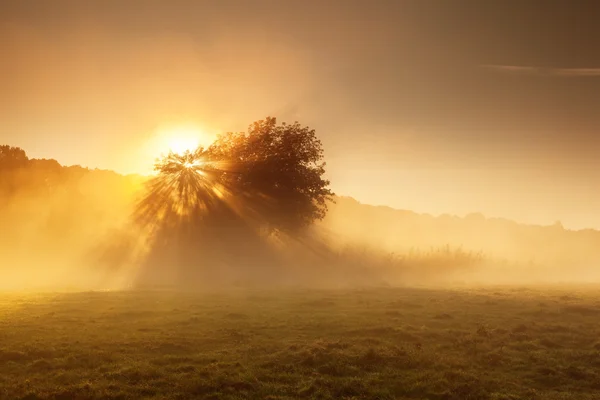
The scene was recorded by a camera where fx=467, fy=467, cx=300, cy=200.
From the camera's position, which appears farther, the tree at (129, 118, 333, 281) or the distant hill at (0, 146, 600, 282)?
the distant hill at (0, 146, 600, 282)

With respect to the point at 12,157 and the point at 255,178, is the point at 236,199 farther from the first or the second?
the point at 12,157

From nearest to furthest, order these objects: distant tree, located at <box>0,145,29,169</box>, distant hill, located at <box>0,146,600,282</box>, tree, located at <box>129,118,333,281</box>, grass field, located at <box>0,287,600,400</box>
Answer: grass field, located at <box>0,287,600,400</box> → tree, located at <box>129,118,333,281</box> → distant hill, located at <box>0,146,600,282</box> → distant tree, located at <box>0,145,29,169</box>

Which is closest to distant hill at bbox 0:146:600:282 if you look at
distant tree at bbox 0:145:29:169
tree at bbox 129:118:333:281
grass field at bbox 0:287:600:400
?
distant tree at bbox 0:145:29:169

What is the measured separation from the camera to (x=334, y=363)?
2155 centimetres

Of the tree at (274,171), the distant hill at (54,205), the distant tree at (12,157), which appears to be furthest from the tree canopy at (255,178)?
the distant tree at (12,157)

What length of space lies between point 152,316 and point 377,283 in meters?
47.1

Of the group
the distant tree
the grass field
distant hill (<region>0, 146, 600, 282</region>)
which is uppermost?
the distant tree

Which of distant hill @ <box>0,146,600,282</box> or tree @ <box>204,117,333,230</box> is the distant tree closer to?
distant hill @ <box>0,146,600,282</box>

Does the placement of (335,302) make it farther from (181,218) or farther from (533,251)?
(533,251)

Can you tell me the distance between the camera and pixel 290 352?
22.9 metres

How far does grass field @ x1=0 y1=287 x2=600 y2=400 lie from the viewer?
18406 mm

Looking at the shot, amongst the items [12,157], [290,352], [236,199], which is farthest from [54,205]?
[290,352]

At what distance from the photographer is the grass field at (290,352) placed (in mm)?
18406

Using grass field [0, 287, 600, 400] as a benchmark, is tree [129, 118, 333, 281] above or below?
above
